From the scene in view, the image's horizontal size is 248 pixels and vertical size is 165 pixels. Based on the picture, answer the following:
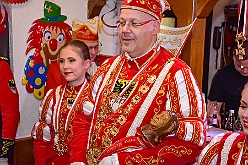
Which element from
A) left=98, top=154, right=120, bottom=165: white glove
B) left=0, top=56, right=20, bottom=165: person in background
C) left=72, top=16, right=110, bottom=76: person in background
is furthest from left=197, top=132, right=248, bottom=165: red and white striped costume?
left=72, top=16, right=110, bottom=76: person in background

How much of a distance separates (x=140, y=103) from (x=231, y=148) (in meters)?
0.42

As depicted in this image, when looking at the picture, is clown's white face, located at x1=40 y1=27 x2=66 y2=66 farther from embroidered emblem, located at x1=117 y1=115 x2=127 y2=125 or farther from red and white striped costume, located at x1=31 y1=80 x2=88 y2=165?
embroidered emblem, located at x1=117 y1=115 x2=127 y2=125

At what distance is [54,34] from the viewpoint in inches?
138

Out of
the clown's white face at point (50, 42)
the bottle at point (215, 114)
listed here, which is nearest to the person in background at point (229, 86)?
the bottle at point (215, 114)

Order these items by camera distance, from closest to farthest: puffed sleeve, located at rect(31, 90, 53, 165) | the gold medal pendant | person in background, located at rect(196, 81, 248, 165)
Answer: person in background, located at rect(196, 81, 248, 165) < the gold medal pendant < puffed sleeve, located at rect(31, 90, 53, 165)

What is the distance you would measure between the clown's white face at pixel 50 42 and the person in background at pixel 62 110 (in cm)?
124

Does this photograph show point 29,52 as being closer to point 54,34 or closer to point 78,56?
point 54,34

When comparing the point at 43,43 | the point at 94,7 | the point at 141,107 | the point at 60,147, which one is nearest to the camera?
the point at 141,107

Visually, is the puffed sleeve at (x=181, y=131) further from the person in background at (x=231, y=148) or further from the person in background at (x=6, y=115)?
the person in background at (x=6, y=115)

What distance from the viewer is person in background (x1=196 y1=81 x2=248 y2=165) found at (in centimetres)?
149

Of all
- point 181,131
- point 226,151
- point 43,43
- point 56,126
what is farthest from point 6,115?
point 226,151

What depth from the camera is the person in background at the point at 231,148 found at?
4.88 feet

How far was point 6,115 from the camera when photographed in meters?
2.52

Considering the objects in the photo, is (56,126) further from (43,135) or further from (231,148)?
(231,148)
